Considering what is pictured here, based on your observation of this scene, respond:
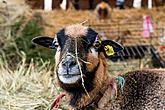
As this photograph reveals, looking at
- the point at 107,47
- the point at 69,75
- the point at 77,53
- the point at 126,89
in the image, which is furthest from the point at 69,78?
the point at 126,89

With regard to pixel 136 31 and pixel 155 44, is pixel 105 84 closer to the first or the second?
pixel 155 44

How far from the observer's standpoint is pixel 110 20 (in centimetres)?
1106

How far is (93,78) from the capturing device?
3.84 m

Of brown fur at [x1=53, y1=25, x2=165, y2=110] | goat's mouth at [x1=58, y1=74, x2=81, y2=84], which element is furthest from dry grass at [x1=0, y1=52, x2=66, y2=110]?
goat's mouth at [x1=58, y1=74, x2=81, y2=84]

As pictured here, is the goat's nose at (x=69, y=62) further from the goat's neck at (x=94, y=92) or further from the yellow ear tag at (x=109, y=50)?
the yellow ear tag at (x=109, y=50)

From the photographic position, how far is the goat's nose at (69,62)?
11.7 feet

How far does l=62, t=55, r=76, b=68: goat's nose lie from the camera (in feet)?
11.7

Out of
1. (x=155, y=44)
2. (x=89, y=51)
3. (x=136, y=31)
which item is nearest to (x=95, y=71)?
(x=89, y=51)

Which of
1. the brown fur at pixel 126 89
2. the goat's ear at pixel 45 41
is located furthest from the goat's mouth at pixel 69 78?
the goat's ear at pixel 45 41

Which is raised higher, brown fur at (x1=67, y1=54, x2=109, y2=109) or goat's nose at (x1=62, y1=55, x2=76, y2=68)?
goat's nose at (x1=62, y1=55, x2=76, y2=68)

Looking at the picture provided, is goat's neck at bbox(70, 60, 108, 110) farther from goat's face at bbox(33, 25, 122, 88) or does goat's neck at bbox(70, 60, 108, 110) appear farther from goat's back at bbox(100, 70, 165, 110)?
goat's back at bbox(100, 70, 165, 110)

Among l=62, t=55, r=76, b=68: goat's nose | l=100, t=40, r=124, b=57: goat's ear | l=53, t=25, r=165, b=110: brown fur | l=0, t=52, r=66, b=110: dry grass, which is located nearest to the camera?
l=62, t=55, r=76, b=68: goat's nose

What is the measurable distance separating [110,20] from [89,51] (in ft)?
24.1

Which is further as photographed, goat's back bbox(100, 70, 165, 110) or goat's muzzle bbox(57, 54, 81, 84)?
goat's back bbox(100, 70, 165, 110)
